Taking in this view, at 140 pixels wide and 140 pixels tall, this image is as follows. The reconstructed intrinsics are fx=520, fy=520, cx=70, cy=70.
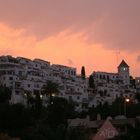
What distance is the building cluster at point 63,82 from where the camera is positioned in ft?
321

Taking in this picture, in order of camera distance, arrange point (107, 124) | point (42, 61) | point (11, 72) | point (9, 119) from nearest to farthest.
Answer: point (107, 124)
point (9, 119)
point (11, 72)
point (42, 61)

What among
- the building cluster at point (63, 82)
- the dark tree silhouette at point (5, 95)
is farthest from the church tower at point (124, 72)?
the dark tree silhouette at point (5, 95)

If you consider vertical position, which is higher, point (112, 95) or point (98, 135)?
point (112, 95)

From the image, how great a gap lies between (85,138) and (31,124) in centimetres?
795

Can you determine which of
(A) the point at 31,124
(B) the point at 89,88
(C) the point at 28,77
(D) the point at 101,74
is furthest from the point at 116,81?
(A) the point at 31,124

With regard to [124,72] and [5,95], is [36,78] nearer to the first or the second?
[5,95]

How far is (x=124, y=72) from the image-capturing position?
134 meters

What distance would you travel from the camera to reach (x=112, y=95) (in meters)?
118

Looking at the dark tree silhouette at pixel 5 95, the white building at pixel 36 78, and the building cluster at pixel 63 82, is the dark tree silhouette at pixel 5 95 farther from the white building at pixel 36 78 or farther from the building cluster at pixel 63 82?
the white building at pixel 36 78

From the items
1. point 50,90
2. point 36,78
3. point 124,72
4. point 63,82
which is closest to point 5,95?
point 50,90

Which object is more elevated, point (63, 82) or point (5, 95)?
point (63, 82)

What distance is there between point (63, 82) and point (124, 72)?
2756 centimetres

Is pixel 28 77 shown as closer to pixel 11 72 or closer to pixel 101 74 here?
pixel 11 72

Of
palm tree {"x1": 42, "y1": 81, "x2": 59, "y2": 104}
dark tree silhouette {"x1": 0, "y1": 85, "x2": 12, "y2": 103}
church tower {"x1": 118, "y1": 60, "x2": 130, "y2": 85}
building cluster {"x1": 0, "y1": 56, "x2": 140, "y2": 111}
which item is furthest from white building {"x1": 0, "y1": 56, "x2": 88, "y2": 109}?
church tower {"x1": 118, "y1": 60, "x2": 130, "y2": 85}
